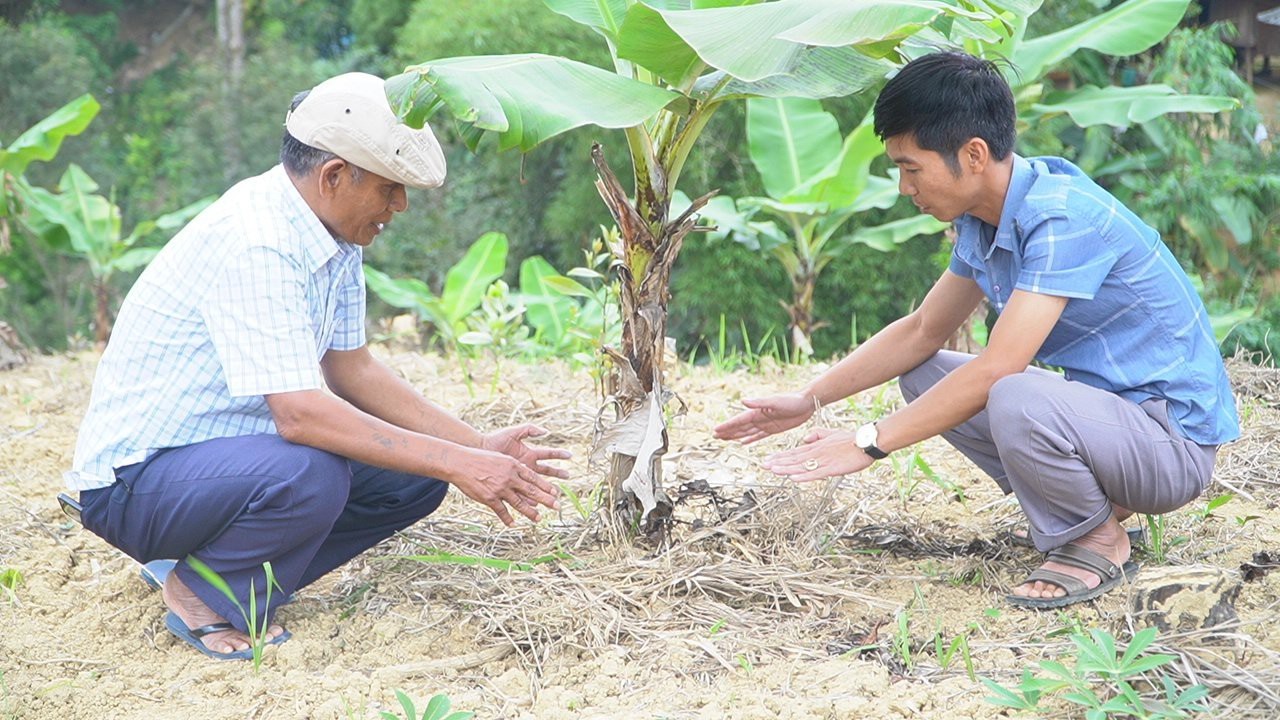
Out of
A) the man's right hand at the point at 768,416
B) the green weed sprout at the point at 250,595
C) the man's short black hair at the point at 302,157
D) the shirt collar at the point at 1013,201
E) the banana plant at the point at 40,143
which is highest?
the man's short black hair at the point at 302,157

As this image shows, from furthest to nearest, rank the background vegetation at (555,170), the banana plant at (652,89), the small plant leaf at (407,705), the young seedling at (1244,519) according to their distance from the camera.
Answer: the background vegetation at (555,170), the young seedling at (1244,519), the banana plant at (652,89), the small plant leaf at (407,705)

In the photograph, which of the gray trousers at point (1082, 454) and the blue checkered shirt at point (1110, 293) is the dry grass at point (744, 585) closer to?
the gray trousers at point (1082, 454)

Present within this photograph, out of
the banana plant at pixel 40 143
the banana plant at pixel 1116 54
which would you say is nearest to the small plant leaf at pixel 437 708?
the banana plant at pixel 1116 54

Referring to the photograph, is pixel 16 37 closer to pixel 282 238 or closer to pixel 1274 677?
pixel 282 238

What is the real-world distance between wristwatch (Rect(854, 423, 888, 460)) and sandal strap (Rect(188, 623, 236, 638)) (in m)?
1.42

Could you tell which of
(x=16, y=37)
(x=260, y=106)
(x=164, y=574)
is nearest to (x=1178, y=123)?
(x=164, y=574)

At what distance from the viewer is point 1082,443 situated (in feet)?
7.89

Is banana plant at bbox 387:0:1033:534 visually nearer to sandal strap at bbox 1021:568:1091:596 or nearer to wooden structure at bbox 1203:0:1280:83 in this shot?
sandal strap at bbox 1021:568:1091:596

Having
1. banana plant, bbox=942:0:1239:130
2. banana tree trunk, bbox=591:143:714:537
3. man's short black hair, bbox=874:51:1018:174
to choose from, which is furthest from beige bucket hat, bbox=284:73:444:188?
banana plant, bbox=942:0:1239:130

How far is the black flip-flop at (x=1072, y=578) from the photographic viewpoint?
2465 mm

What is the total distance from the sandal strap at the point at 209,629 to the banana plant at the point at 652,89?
90 cm

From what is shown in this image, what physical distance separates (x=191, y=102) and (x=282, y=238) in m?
13.9

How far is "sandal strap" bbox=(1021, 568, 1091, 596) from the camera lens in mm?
2471

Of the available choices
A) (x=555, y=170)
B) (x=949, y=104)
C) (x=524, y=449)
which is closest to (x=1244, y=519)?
(x=949, y=104)
